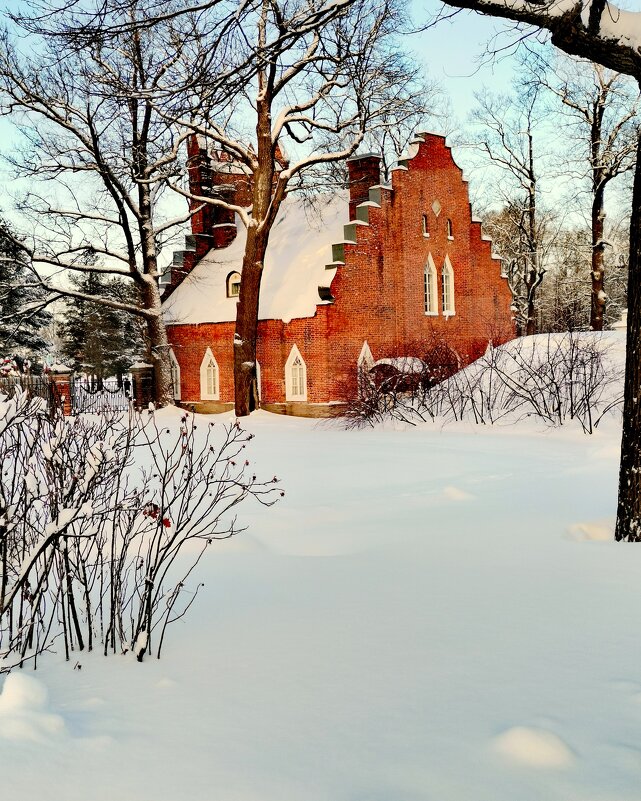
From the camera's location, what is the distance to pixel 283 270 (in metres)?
28.3

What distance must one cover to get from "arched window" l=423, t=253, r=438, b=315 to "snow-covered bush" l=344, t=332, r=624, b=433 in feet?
20.9

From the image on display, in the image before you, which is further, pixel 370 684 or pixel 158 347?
pixel 158 347

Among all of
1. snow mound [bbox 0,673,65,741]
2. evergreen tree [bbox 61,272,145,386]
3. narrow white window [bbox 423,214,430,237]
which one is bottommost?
snow mound [bbox 0,673,65,741]

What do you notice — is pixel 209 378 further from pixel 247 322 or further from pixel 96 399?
pixel 96 399

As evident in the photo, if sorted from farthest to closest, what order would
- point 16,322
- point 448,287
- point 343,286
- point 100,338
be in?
point 100,338
point 16,322
point 448,287
point 343,286

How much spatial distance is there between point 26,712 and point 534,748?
7.56ft

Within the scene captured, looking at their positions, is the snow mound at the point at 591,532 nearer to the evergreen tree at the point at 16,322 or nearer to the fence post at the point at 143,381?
the fence post at the point at 143,381

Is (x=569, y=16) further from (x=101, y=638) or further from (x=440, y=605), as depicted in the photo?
(x=101, y=638)

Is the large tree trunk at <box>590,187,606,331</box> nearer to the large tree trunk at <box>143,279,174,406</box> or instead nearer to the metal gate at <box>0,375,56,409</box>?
the large tree trunk at <box>143,279,174,406</box>

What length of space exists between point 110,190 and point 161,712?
25.3 metres

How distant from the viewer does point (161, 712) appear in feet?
12.9

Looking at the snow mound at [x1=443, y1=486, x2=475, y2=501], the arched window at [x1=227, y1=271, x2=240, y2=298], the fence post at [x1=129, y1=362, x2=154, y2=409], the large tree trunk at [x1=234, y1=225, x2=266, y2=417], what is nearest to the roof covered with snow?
the arched window at [x1=227, y1=271, x2=240, y2=298]

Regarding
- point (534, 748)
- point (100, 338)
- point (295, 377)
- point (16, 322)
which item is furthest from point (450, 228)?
point (534, 748)

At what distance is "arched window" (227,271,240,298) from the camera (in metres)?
30.0
